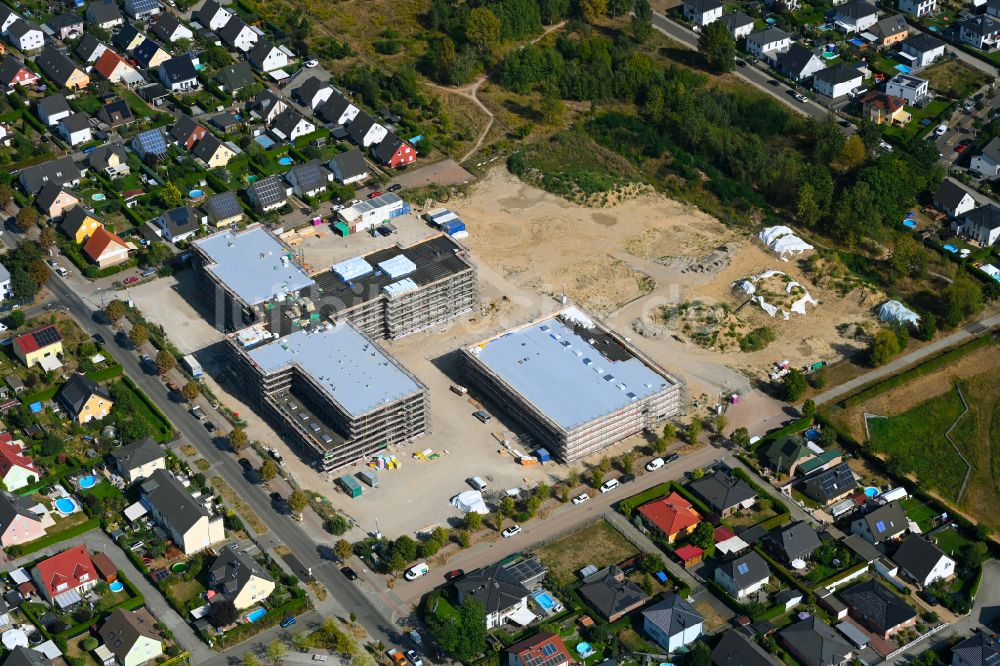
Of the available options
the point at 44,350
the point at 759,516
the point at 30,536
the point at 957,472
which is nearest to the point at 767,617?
the point at 759,516

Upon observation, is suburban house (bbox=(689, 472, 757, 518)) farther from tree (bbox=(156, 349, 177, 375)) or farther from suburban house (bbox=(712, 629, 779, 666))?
tree (bbox=(156, 349, 177, 375))

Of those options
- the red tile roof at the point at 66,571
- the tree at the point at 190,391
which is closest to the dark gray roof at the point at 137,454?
the tree at the point at 190,391

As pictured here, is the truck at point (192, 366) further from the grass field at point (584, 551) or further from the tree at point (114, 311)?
the grass field at point (584, 551)

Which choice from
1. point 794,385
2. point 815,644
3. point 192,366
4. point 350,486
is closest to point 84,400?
point 192,366

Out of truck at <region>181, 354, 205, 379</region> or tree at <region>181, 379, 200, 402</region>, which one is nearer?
tree at <region>181, 379, 200, 402</region>

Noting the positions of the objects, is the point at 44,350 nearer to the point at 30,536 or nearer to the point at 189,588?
the point at 30,536

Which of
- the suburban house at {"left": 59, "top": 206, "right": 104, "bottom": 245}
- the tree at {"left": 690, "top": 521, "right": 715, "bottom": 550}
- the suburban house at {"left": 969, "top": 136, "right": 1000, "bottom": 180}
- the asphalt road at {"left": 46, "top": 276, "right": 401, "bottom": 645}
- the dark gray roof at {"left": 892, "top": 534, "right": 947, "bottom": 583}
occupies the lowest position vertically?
the asphalt road at {"left": 46, "top": 276, "right": 401, "bottom": 645}

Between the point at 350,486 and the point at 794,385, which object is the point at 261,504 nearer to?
the point at 350,486

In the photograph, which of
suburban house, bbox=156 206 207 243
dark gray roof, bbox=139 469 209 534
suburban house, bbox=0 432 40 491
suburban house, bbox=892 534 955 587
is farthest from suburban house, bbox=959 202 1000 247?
suburban house, bbox=0 432 40 491
